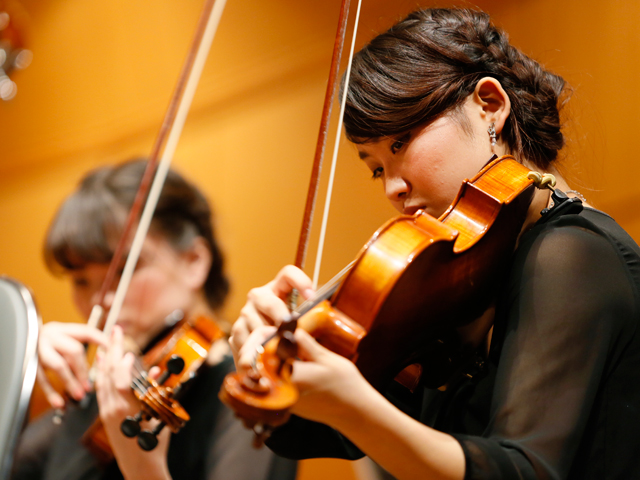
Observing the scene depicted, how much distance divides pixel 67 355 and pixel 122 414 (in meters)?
0.14

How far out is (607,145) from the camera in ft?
3.89

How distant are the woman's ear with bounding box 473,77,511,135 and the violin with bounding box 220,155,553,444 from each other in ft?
0.33

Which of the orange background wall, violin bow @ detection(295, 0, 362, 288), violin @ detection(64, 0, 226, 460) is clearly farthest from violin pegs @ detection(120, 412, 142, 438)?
the orange background wall

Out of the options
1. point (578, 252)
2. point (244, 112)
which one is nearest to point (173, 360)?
point (578, 252)

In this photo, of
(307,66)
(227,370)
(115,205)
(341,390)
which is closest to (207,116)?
(307,66)

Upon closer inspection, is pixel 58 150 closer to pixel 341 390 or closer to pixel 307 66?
pixel 307 66

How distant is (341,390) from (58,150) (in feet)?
7.29

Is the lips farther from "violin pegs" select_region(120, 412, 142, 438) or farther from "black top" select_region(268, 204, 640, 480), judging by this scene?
"violin pegs" select_region(120, 412, 142, 438)

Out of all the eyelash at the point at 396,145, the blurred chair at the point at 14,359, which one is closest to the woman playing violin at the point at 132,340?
the blurred chair at the point at 14,359

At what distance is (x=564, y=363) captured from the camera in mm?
577

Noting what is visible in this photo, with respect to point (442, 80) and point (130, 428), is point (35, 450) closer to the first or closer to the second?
point (130, 428)

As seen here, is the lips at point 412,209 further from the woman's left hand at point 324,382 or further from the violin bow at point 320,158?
the woman's left hand at point 324,382

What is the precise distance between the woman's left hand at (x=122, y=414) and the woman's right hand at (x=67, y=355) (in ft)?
0.10

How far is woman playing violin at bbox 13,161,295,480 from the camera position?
1014 mm
